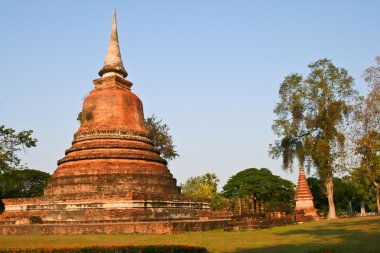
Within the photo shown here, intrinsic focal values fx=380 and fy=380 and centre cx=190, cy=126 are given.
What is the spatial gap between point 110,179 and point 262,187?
123ft

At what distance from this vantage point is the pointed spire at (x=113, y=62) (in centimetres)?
A: 2602

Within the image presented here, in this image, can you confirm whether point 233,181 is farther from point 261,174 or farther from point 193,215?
point 193,215

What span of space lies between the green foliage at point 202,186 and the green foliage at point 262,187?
3124 mm

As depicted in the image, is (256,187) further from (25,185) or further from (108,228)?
(108,228)

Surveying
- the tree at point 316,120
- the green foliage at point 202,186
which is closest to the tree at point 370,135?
the tree at point 316,120

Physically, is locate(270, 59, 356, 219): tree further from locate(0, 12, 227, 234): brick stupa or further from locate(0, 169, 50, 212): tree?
locate(0, 169, 50, 212): tree

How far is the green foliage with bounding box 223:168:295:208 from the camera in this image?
2129 inches

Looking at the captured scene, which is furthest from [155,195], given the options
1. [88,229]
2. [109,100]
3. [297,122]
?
[297,122]

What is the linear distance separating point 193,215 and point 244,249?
1288 cm

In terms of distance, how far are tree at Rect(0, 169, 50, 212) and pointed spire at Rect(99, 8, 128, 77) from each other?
75.8 ft

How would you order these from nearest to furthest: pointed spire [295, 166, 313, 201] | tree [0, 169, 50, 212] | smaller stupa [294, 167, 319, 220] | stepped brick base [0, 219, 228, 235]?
stepped brick base [0, 219, 228, 235]
smaller stupa [294, 167, 319, 220]
pointed spire [295, 166, 313, 201]
tree [0, 169, 50, 212]

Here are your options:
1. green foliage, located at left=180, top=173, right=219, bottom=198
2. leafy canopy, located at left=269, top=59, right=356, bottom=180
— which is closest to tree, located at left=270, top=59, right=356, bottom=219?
leafy canopy, located at left=269, top=59, right=356, bottom=180

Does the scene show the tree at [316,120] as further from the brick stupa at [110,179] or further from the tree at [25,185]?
the tree at [25,185]

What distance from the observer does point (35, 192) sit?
1831 inches
